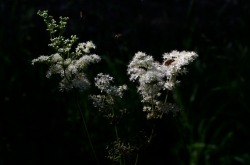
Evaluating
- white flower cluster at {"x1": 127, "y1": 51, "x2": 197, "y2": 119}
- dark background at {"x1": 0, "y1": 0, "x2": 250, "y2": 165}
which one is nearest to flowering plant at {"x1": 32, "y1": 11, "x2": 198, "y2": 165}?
white flower cluster at {"x1": 127, "y1": 51, "x2": 197, "y2": 119}

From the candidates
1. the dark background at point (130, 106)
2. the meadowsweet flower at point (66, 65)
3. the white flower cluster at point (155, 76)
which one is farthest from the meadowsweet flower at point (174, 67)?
the dark background at point (130, 106)

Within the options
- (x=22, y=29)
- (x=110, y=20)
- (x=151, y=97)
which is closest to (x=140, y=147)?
Answer: (x=151, y=97)

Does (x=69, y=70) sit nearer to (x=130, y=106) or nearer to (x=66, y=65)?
(x=66, y=65)

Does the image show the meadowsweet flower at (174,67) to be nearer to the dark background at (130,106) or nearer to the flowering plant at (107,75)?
the flowering plant at (107,75)

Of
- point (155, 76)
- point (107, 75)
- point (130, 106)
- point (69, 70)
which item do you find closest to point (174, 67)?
point (155, 76)

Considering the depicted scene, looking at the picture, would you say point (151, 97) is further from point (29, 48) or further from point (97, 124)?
point (29, 48)

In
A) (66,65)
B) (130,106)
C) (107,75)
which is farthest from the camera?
(130,106)

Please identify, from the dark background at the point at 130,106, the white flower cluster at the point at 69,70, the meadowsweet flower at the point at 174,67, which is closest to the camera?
the white flower cluster at the point at 69,70

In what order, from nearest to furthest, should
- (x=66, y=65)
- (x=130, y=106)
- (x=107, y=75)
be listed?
(x=66, y=65), (x=107, y=75), (x=130, y=106)

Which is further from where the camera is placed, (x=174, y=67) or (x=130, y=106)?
(x=130, y=106)

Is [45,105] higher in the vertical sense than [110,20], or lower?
lower

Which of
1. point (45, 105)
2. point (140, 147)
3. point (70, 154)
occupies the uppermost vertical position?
point (45, 105)
